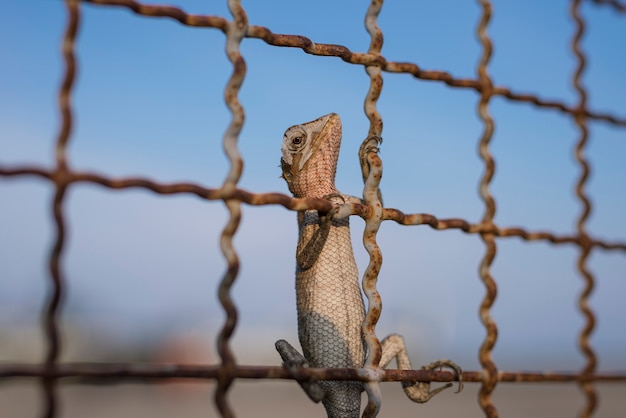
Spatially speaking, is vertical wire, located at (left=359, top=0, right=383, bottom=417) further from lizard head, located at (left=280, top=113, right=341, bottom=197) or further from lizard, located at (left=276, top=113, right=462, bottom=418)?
lizard head, located at (left=280, top=113, right=341, bottom=197)

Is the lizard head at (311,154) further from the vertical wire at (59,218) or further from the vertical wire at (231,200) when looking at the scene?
the vertical wire at (59,218)

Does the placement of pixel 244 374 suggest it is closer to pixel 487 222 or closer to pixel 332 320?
pixel 487 222

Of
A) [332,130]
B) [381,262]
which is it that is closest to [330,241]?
[332,130]

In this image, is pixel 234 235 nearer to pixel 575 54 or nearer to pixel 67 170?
pixel 67 170

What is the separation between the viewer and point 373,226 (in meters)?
3.69

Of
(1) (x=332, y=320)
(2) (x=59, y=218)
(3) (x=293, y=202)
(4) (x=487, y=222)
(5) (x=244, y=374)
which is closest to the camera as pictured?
(2) (x=59, y=218)

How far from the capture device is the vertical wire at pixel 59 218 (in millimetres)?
2463

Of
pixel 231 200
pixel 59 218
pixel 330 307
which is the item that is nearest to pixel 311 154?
pixel 330 307

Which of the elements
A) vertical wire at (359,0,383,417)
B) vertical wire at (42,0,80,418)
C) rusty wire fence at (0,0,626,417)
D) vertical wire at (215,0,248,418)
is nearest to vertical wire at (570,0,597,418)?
rusty wire fence at (0,0,626,417)

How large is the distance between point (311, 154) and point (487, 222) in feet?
7.14

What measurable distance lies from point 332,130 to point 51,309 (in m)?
3.52

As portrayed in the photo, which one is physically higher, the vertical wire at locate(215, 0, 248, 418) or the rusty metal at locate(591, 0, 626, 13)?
the rusty metal at locate(591, 0, 626, 13)

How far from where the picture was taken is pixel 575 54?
4.17m

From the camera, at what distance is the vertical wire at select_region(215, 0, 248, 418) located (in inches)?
113
